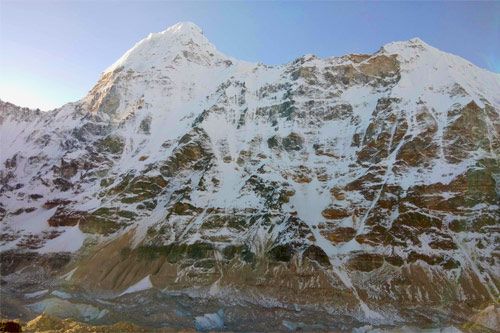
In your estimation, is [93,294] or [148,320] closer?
[148,320]

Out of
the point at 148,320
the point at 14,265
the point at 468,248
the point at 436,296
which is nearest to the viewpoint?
the point at 148,320

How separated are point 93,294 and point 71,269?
21.9 m

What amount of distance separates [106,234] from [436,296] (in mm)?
106149

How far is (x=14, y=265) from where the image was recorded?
19175cm

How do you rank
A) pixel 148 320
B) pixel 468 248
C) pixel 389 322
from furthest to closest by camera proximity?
1. pixel 468 248
2. pixel 389 322
3. pixel 148 320

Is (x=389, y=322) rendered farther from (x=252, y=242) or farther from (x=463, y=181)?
(x=463, y=181)

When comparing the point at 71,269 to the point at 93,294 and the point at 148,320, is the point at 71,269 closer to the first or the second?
the point at 93,294

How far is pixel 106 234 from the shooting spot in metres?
197

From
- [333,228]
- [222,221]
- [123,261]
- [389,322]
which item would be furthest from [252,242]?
[389,322]

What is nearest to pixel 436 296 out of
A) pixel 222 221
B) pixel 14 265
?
pixel 222 221

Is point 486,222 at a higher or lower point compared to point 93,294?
higher

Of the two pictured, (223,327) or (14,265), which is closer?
(223,327)

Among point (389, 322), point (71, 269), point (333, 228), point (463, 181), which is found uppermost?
point (463, 181)

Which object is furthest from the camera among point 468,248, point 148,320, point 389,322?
point 468,248
